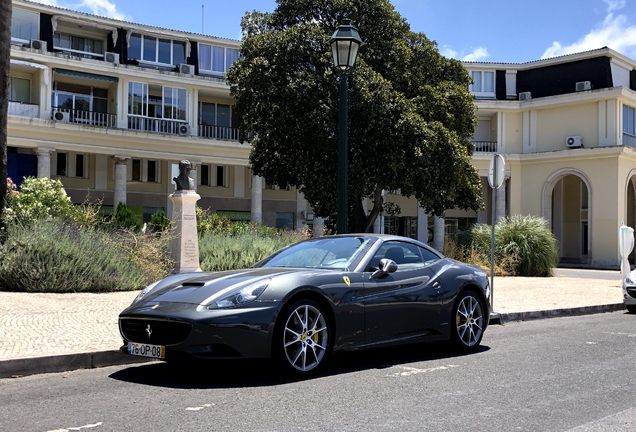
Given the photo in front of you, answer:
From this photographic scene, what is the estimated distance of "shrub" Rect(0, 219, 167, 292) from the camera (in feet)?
42.5

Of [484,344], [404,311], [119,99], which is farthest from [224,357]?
[119,99]

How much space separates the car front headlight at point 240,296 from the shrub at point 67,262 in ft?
25.3

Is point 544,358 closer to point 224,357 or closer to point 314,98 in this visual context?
point 224,357

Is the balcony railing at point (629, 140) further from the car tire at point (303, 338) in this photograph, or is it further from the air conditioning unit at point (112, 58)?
the car tire at point (303, 338)

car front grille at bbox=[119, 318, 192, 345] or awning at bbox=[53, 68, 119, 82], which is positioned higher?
awning at bbox=[53, 68, 119, 82]

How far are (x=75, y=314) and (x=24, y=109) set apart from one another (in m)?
25.2

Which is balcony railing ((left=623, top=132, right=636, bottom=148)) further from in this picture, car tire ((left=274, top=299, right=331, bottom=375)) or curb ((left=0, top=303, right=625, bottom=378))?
curb ((left=0, top=303, right=625, bottom=378))

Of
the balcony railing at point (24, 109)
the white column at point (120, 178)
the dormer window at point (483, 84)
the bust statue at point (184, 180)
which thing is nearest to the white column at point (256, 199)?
the white column at point (120, 178)

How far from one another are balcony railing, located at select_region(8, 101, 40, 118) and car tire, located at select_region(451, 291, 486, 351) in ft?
95.3

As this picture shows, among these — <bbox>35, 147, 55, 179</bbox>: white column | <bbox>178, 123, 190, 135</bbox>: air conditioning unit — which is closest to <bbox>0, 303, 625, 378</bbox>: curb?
<bbox>35, 147, 55, 179</bbox>: white column

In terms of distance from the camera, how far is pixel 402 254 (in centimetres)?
823

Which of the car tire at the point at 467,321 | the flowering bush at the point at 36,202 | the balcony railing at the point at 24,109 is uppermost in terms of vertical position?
the balcony railing at the point at 24,109

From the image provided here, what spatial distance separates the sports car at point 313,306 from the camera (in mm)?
6309

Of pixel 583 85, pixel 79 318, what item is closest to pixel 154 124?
pixel 583 85
